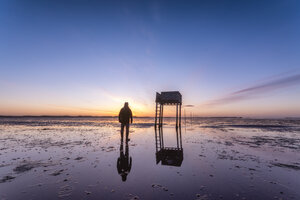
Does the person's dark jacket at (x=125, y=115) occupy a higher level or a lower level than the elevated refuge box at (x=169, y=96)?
lower

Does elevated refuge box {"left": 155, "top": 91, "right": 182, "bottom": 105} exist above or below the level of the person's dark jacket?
above

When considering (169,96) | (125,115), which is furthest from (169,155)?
(169,96)

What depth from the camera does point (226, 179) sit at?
14.7ft

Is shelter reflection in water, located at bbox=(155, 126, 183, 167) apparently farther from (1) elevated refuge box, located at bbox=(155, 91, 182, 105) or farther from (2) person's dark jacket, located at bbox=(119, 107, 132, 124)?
(1) elevated refuge box, located at bbox=(155, 91, 182, 105)

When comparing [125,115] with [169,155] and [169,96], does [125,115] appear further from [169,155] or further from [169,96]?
[169,96]

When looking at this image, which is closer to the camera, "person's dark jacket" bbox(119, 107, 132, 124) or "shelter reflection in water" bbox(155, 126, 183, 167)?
"shelter reflection in water" bbox(155, 126, 183, 167)

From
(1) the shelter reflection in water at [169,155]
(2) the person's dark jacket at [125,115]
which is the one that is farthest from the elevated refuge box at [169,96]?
(1) the shelter reflection in water at [169,155]

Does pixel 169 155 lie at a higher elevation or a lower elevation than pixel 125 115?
lower

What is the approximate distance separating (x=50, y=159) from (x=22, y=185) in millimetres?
2796

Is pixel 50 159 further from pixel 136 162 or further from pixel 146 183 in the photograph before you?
pixel 146 183

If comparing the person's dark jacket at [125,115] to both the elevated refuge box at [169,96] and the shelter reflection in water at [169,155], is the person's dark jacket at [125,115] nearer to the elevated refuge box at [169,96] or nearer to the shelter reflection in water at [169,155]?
the shelter reflection in water at [169,155]

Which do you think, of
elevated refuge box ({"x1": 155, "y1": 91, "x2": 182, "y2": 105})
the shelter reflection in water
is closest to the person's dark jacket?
the shelter reflection in water

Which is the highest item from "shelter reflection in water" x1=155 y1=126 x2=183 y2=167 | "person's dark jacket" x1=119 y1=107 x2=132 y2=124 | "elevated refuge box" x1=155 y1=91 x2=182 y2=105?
"elevated refuge box" x1=155 y1=91 x2=182 y2=105

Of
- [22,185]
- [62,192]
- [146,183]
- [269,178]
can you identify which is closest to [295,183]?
[269,178]
